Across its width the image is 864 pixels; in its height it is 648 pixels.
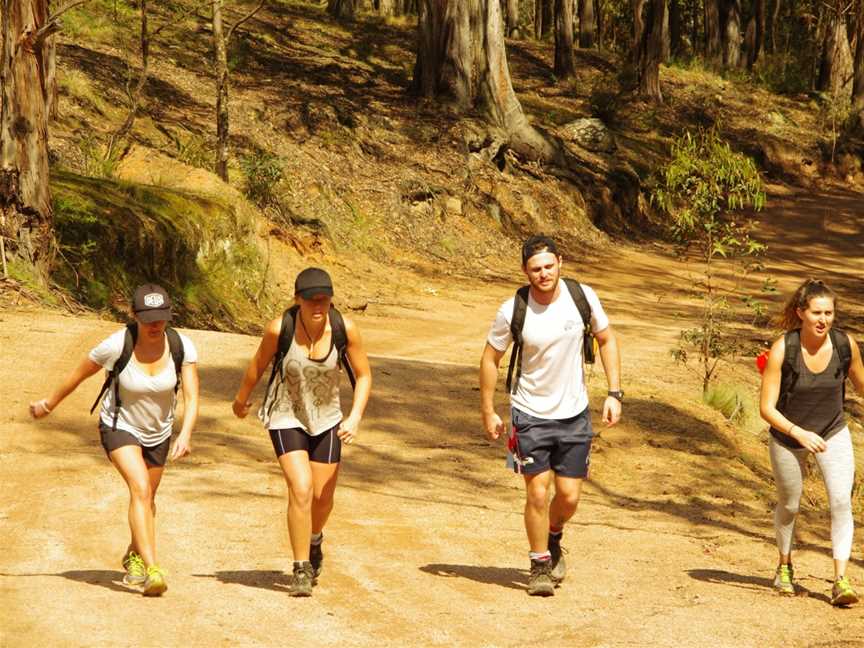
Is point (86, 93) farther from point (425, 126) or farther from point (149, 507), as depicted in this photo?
point (149, 507)

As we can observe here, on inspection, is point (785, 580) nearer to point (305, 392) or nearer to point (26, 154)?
point (305, 392)

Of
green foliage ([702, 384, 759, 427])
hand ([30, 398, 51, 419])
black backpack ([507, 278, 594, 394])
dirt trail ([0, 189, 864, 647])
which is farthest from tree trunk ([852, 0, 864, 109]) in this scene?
hand ([30, 398, 51, 419])

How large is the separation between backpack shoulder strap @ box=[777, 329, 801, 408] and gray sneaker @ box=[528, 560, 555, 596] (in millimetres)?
1598

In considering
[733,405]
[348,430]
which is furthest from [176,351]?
[733,405]

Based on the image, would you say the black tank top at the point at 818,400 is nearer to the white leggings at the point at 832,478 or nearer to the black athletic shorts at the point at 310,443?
the white leggings at the point at 832,478

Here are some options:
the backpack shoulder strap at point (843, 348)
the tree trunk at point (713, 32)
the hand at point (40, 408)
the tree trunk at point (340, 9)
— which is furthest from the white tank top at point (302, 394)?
the tree trunk at point (713, 32)

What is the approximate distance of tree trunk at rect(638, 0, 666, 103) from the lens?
134 feet

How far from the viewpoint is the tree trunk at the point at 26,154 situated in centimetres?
1677

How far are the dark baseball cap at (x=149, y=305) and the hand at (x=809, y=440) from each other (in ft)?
11.0

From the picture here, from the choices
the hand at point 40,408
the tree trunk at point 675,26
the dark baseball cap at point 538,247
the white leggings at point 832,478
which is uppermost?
the tree trunk at point 675,26

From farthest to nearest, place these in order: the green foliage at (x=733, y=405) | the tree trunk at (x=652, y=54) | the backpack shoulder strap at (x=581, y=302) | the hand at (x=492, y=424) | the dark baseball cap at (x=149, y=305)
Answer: the tree trunk at (x=652, y=54), the green foliage at (x=733, y=405), the backpack shoulder strap at (x=581, y=302), the hand at (x=492, y=424), the dark baseball cap at (x=149, y=305)

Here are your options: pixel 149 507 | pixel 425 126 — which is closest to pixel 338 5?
pixel 425 126

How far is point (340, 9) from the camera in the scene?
1670 inches

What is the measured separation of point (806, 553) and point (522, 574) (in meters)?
2.39
